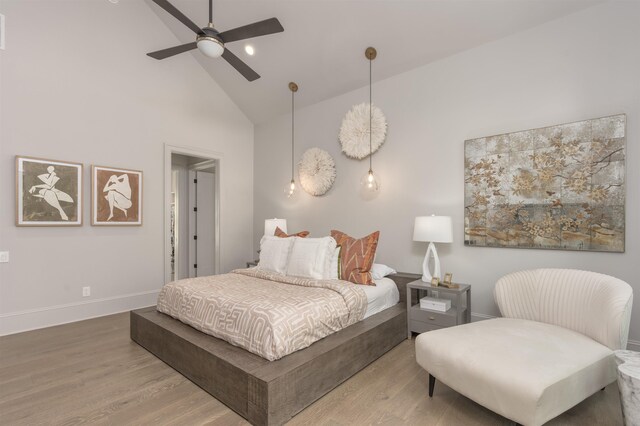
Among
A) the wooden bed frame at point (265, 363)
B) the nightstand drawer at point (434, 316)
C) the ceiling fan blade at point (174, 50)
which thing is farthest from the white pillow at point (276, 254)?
the ceiling fan blade at point (174, 50)

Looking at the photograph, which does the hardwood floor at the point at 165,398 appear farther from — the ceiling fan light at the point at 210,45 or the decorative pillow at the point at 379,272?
the ceiling fan light at the point at 210,45

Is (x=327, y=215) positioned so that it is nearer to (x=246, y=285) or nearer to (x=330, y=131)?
(x=330, y=131)

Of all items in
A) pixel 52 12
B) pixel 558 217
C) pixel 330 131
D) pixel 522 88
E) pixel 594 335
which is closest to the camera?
pixel 594 335

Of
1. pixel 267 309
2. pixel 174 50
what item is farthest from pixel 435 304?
pixel 174 50

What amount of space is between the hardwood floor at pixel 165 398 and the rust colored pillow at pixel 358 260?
722mm

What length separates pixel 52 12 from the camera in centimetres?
347

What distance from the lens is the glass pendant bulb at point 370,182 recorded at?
3888 mm

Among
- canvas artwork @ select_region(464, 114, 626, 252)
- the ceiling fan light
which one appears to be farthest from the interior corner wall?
canvas artwork @ select_region(464, 114, 626, 252)

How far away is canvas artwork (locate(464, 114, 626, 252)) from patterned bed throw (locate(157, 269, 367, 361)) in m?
1.57

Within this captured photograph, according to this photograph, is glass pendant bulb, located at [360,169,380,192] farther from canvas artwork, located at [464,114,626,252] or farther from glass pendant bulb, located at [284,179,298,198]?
glass pendant bulb, located at [284,179,298,198]

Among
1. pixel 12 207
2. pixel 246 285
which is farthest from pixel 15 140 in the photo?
pixel 246 285

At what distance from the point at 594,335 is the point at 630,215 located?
46.0 inches

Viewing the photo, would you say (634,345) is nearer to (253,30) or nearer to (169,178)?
(253,30)

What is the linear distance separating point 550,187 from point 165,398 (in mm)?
3502
